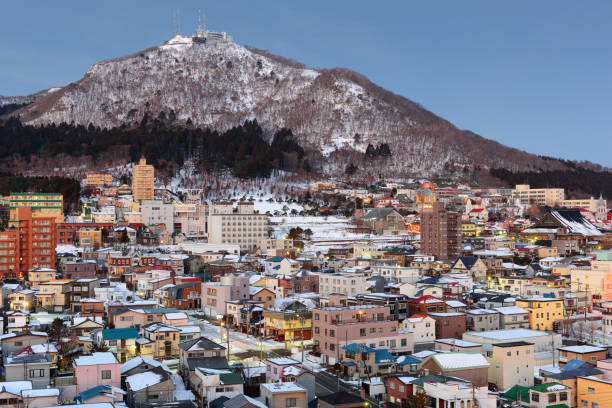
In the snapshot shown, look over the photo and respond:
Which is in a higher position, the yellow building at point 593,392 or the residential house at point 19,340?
the residential house at point 19,340

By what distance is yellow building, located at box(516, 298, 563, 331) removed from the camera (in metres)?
25.9

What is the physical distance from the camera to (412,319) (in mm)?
23094

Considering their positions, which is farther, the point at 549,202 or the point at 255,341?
the point at 549,202

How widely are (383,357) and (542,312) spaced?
31.0 ft

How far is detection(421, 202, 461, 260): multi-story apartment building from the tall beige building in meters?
29.7

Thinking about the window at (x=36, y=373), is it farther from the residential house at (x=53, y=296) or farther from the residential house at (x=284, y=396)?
the residential house at (x=53, y=296)

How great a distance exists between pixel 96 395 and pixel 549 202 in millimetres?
76514

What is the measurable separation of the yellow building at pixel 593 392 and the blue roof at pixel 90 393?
11.8 meters

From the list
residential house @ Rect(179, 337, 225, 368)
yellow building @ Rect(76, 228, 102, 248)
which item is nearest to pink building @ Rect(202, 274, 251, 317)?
residential house @ Rect(179, 337, 225, 368)

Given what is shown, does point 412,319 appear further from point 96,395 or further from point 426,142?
point 426,142

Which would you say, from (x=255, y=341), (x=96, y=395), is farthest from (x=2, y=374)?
(x=255, y=341)

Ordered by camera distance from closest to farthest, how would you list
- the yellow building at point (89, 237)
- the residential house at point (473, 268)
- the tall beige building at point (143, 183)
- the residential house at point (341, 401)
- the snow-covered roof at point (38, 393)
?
the snow-covered roof at point (38, 393), the residential house at point (341, 401), the residential house at point (473, 268), the yellow building at point (89, 237), the tall beige building at point (143, 183)

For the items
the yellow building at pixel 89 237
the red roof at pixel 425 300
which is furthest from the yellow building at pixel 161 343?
the yellow building at pixel 89 237

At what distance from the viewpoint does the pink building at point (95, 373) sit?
52.3 ft
